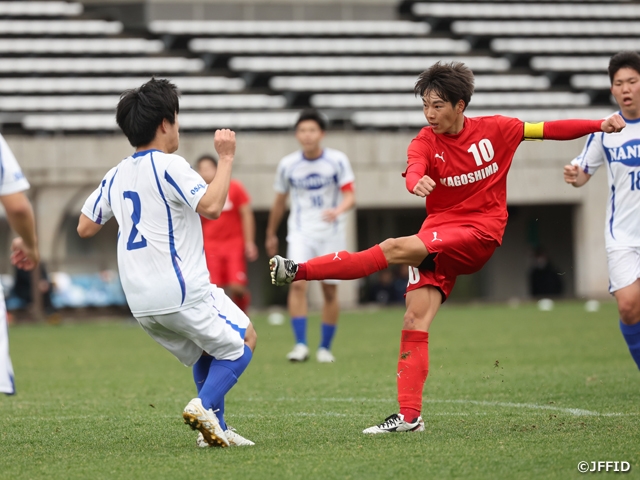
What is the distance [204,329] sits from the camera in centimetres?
419

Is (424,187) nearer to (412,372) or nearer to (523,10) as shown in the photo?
(412,372)

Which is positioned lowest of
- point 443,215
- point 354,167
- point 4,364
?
point 354,167

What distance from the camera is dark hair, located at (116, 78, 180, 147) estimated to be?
167 inches

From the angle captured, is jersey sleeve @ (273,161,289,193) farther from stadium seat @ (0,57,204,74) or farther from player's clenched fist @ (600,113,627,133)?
stadium seat @ (0,57,204,74)

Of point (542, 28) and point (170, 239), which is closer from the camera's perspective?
point (170, 239)


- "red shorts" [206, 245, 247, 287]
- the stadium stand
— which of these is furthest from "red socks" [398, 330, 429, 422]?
the stadium stand

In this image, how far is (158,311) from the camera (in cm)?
413

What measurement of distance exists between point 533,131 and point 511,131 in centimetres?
11

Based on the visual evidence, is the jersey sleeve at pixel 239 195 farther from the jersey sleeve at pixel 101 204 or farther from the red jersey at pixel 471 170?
the jersey sleeve at pixel 101 204

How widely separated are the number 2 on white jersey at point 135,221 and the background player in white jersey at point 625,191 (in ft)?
8.78

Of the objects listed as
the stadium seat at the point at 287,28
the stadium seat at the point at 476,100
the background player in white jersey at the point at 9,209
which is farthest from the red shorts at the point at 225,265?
the stadium seat at the point at 287,28

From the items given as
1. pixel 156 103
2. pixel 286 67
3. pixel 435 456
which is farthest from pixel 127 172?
pixel 286 67

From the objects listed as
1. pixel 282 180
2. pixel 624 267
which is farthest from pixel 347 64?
pixel 624 267

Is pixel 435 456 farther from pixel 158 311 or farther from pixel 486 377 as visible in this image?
pixel 486 377
